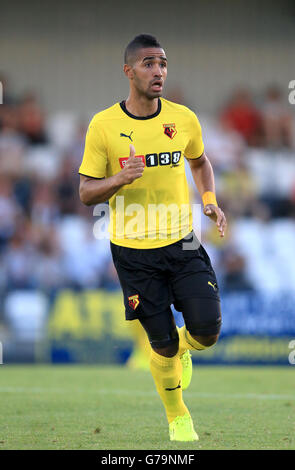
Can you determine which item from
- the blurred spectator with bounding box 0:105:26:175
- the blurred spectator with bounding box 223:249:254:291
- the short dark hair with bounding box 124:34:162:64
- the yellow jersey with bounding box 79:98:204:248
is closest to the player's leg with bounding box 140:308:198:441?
the yellow jersey with bounding box 79:98:204:248

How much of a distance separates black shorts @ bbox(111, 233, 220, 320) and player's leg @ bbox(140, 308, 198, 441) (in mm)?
86

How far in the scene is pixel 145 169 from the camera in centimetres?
596

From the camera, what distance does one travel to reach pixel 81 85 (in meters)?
17.1

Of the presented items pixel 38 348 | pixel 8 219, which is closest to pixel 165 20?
pixel 8 219

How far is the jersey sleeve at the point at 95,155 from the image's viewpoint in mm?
5879

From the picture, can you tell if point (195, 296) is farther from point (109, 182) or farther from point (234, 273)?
point (234, 273)

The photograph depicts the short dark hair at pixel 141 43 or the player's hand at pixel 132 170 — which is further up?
the short dark hair at pixel 141 43

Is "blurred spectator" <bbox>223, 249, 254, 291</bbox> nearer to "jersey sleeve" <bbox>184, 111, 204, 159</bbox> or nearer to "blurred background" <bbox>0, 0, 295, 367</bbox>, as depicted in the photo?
"blurred background" <bbox>0, 0, 295, 367</bbox>

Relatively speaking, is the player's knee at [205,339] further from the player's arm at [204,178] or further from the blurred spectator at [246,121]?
the blurred spectator at [246,121]

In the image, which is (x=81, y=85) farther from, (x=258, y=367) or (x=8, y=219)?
(x=258, y=367)

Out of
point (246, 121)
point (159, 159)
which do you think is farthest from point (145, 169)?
point (246, 121)

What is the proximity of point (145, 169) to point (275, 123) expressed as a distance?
10347 mm

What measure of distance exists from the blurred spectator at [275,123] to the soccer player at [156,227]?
1000cm

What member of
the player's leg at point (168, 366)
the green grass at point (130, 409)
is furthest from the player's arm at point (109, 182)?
the green grass at point (130, 409)
